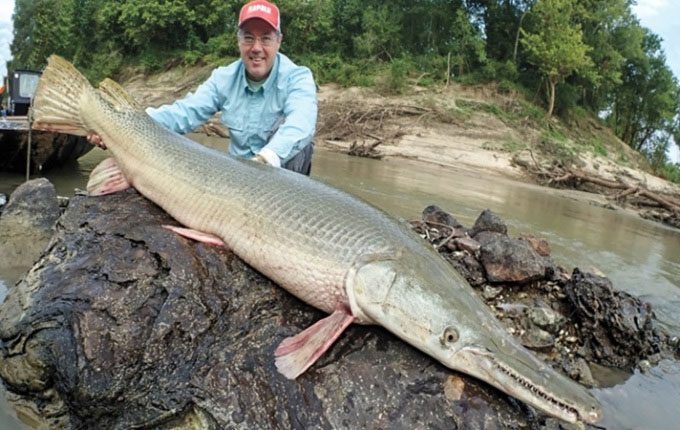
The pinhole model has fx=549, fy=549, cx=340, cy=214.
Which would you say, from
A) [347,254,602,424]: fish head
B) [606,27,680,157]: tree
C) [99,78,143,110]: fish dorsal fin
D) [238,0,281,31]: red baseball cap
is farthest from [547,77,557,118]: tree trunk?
[347,254,602,424]: fish head

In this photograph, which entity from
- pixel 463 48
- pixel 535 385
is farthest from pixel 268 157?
pixel 463 48

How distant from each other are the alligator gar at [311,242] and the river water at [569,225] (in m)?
1.31

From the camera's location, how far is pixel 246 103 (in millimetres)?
4766

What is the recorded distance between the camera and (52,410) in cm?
254

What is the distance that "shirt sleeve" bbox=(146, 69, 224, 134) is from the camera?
4.59 m

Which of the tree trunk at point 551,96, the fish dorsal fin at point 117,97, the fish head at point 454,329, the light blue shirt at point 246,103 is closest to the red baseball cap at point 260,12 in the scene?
the light blue shirt at point 246,103

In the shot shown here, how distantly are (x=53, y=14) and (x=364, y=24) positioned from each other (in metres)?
26.0

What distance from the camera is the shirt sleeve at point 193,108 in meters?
4.59

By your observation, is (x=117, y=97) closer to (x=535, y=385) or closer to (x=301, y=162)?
(x=301, y=162)

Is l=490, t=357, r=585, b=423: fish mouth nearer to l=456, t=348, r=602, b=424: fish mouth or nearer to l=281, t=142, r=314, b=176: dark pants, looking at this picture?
l=456, t=348, r=602, b=424: fish mouth

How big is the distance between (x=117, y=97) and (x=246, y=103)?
3.95ft

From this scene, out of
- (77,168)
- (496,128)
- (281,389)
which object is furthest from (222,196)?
(496,128)

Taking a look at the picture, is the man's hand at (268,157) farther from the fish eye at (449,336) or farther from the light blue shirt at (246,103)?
the fish eye at (449,336)

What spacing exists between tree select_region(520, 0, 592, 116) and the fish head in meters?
26.5
